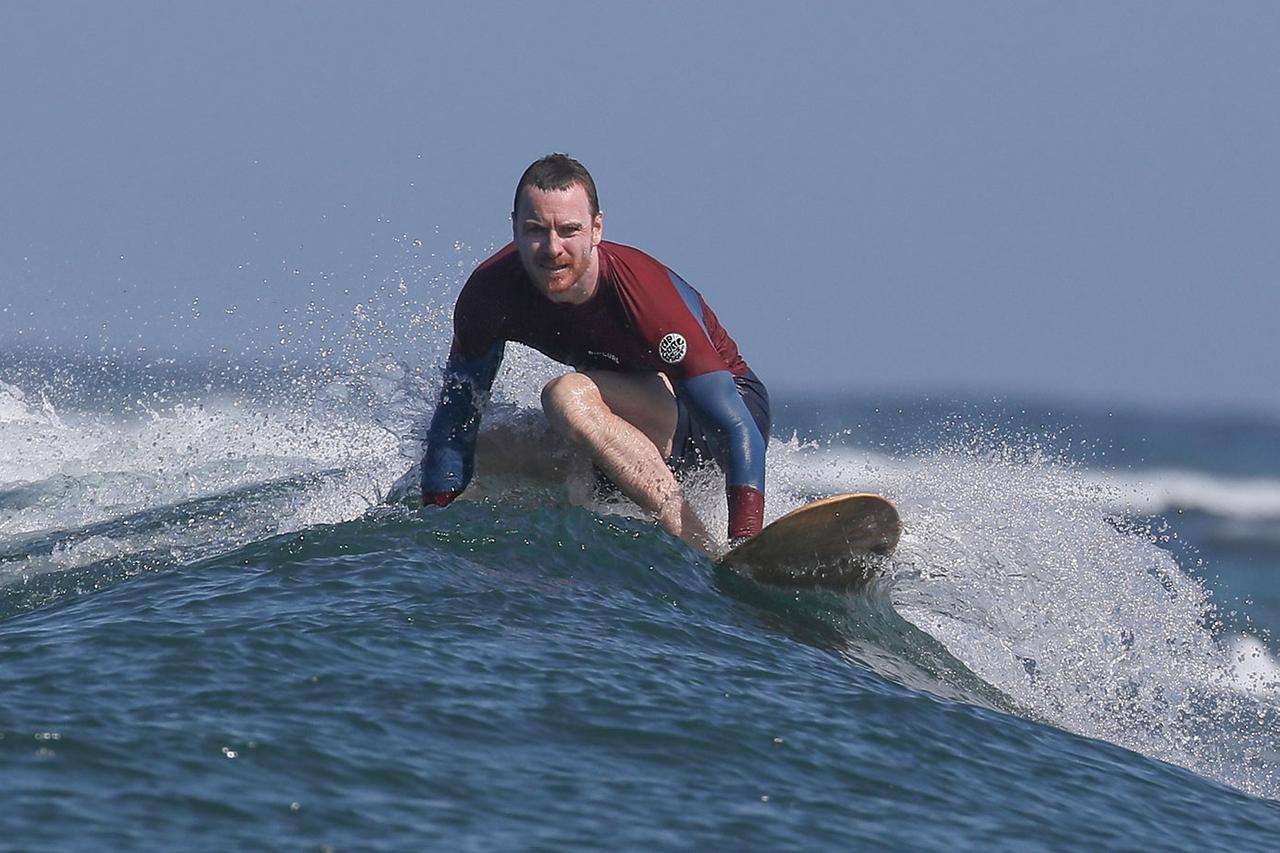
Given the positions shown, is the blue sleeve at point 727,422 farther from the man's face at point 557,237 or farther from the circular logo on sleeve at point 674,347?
the man's face at point 557,237

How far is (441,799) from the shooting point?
3732 millimetres

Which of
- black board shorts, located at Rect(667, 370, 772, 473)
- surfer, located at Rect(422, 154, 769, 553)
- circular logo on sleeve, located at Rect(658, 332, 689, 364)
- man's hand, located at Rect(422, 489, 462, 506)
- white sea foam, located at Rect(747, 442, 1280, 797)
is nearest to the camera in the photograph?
surfer, located at Rect(422, 154, 769, 553)

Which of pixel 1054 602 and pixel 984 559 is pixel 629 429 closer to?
pixel 984 559

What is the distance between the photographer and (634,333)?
6457 mm

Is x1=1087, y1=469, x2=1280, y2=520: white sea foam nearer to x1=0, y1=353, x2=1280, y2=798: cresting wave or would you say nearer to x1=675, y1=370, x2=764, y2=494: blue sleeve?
x1=0, y1=353, x2=1280, y2=798: cresting wave

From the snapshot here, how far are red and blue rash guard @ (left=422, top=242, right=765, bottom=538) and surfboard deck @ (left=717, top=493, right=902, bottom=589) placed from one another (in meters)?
0.21

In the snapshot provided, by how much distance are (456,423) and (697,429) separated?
1068 millimetres

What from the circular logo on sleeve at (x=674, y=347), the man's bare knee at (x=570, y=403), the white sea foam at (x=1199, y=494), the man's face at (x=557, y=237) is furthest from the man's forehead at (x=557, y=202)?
the white sea foam at (x=1199, y=494)

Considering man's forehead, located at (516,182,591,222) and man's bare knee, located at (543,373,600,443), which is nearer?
man's forehead, located at (516,182,591,222)

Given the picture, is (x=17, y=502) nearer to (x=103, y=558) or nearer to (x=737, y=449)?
(x=103, y=558)

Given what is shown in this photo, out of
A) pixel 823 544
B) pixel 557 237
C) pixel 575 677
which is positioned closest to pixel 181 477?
pixel 557 237

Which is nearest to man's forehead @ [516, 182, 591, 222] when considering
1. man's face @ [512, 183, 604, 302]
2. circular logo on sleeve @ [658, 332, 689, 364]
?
man's face @ [512, 183, 604, 302]

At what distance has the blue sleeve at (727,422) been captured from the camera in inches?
255

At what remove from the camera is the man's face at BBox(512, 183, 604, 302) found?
622 centimetres
